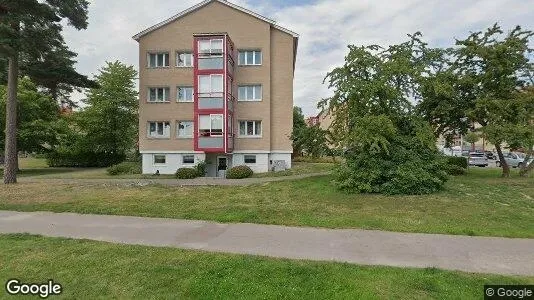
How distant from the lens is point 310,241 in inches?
280

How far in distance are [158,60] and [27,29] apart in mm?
10119

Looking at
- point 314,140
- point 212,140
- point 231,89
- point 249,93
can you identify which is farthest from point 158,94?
point 314,140

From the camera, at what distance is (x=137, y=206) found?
11.0 m

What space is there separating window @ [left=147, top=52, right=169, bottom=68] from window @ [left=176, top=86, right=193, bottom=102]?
213cm

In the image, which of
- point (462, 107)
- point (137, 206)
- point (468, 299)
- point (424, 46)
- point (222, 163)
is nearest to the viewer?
point (468, 299)

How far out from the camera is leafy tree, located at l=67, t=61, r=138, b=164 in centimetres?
3406

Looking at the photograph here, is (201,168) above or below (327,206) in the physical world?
above

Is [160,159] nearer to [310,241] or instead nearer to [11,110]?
[11,110]

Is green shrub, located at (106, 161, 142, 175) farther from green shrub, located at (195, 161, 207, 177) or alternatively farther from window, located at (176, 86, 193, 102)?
window, located at (176, 86, 193, 102)

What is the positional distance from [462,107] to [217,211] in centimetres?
1522

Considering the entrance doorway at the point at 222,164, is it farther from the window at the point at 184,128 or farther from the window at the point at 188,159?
the window at the point at 184,128

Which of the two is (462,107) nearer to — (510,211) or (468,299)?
(510,211)

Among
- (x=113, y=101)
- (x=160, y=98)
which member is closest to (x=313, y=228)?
(x=160, y=98)
